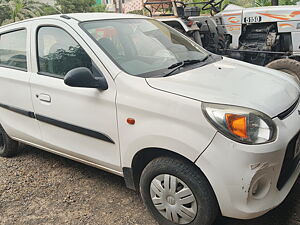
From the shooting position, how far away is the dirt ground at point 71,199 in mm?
2625

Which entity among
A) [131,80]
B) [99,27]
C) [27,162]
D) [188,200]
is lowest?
[27,162]

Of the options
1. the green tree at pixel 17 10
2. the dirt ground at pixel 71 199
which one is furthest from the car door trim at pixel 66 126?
Result: the green tree at pixel 17 10

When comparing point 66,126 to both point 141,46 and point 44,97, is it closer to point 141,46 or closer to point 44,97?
point 44,97

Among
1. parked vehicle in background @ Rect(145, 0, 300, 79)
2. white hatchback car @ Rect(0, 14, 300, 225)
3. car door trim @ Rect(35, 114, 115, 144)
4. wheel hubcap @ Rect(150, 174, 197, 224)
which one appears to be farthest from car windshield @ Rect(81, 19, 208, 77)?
parked vehicle in background @ Rect(145, 0, 300, 79)

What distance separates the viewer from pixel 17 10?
20.3 meters

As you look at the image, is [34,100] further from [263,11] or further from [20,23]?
[263,11]

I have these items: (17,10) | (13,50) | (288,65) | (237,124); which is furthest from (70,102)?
(17,10)

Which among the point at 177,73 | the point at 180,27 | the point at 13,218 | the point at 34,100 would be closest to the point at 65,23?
the point at 34,100

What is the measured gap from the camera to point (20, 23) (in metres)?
3.37

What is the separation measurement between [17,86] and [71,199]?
1.28 meters

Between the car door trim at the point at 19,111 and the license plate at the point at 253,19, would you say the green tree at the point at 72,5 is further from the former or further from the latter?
the car door trim at the point at 19,111

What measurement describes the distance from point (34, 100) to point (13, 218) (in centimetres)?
110

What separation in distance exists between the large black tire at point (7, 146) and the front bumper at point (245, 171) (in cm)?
267

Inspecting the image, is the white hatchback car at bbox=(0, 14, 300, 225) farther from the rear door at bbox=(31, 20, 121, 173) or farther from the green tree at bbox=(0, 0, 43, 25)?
the green tree at bbox=(0, 0, 43, 25)
